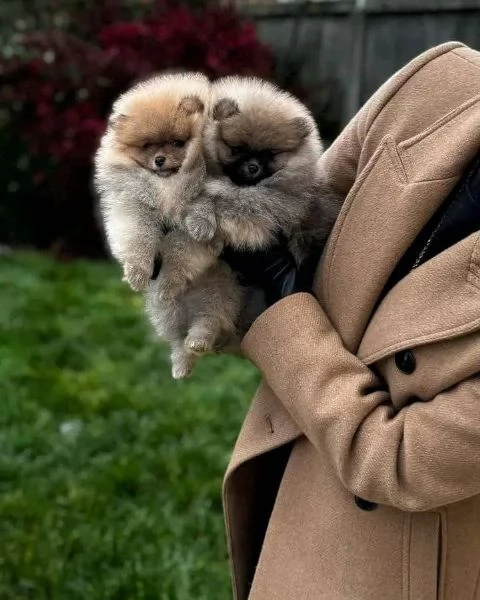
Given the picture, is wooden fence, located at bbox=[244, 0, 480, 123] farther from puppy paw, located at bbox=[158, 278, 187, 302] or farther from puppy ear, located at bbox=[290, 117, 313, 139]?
puppy paw, located at bbox=[158, 278, 187, 302]

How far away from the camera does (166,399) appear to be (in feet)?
13.9

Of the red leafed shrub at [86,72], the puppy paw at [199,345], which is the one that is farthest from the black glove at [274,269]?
the red leafed shrub at [86,72]

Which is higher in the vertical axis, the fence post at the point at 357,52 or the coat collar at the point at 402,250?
the coat collar at the point at 402,250

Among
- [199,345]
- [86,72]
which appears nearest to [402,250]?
[199,345]

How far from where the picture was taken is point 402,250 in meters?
1.41

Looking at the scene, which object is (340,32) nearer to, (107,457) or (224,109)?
(107,457)

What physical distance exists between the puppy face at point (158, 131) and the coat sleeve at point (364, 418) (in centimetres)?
42

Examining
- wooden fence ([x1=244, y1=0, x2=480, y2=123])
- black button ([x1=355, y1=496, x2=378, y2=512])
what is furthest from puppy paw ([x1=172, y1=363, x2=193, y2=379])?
wooden fence ([x1=244, y1=0, x2=480, y2=123])

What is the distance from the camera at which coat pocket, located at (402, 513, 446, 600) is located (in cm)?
147

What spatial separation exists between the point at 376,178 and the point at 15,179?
6.76m

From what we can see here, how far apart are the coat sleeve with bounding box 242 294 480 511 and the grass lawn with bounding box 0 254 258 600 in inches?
64.3

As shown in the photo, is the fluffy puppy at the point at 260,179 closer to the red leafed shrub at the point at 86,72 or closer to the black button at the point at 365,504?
the black button at the point at 365,504

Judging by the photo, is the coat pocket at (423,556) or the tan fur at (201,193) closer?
the coat pocket at (423,556)

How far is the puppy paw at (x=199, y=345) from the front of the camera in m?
1.72
